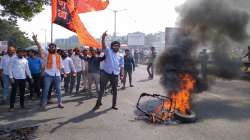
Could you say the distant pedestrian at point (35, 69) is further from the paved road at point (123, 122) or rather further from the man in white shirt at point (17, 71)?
the man in white shirt at point (17, 71)

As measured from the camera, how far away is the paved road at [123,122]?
6.84m

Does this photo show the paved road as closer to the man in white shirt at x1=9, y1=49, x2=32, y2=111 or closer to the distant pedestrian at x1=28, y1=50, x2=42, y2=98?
the man in white shirt at x1=9, y1=49, x2=32, y2=111

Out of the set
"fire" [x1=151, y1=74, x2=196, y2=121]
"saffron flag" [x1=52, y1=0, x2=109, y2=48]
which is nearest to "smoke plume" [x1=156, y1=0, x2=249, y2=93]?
"fire" [x1=151, y1=74, x2=196, y2=121]

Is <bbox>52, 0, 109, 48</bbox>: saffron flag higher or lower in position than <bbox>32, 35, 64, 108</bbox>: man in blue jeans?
higher

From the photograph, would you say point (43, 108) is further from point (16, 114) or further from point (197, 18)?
point (197, 18)

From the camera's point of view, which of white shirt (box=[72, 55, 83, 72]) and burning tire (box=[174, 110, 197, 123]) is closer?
burning tire (box=[174, 110, 197, 123])

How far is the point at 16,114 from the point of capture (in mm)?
9250

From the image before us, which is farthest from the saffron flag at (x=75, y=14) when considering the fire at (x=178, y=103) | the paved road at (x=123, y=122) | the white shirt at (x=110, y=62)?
the fire at (x=178, y=103)

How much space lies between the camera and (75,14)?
10.3m

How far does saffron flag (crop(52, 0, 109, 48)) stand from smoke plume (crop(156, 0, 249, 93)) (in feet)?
9.54

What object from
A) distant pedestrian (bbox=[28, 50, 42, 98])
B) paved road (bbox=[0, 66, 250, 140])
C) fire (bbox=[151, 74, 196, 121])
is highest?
distant pedestrian (bbox=[28, 50, 42, 98])

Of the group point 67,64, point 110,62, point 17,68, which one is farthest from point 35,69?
point 110,62

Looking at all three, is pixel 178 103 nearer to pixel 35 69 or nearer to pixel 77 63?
pixel 35 69

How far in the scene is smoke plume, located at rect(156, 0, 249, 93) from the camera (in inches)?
499
